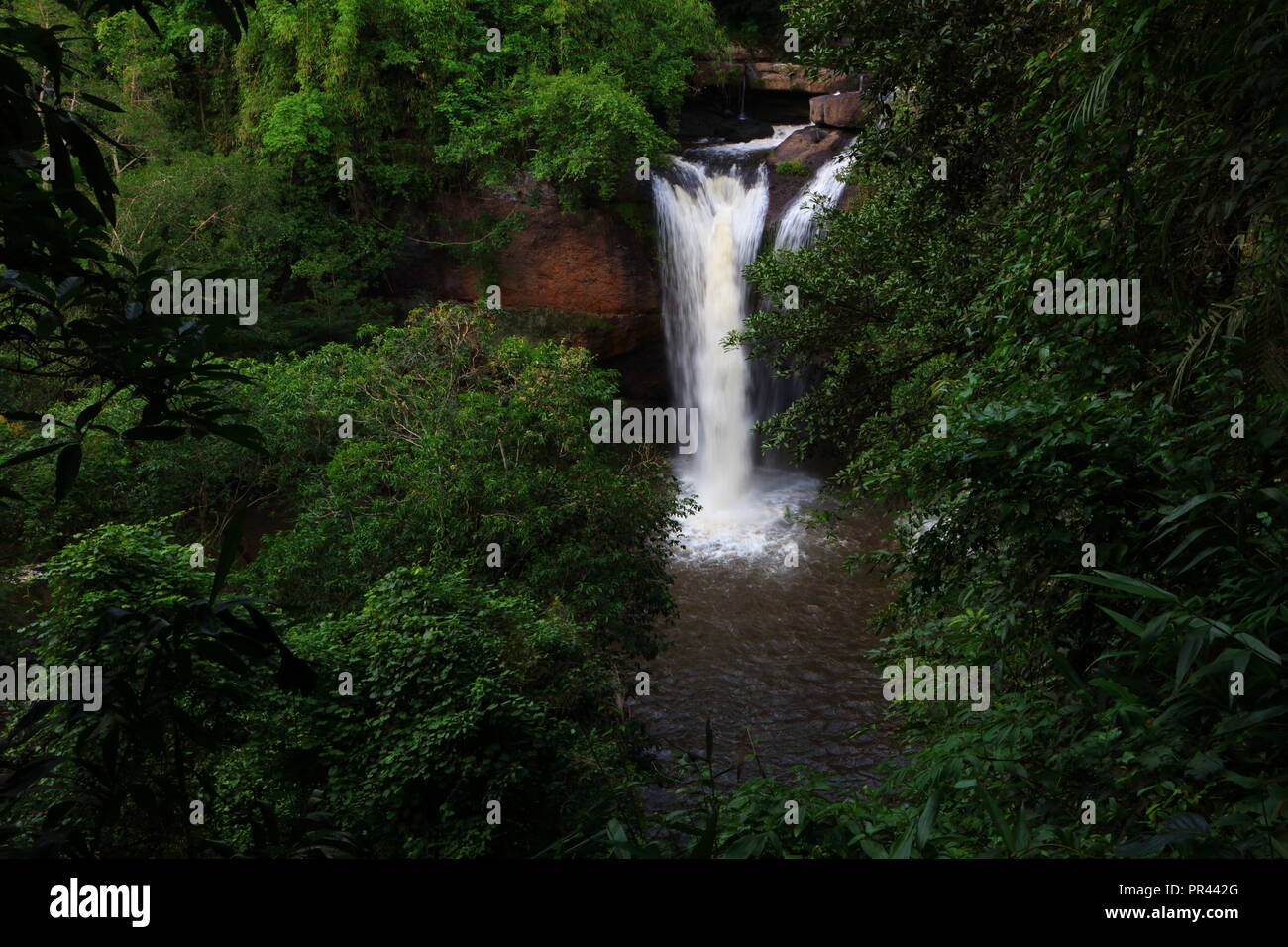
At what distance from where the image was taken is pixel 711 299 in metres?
20.9

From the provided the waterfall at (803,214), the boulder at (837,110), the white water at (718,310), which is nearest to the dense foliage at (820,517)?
the waterfall at (803,214)

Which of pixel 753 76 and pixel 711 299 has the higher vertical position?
pixel 753 76

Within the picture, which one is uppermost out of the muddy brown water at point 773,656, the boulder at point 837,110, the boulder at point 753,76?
the boulder at point 753,76

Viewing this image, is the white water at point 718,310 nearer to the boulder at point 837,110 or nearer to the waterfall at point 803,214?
the waterfall at point 803,214

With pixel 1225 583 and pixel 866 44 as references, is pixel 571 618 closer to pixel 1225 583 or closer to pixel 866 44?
pixel 866 44

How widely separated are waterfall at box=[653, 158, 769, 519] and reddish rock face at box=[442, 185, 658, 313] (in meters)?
0.68

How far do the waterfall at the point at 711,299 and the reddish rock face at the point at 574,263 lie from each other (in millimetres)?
680

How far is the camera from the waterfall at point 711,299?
20625 mm

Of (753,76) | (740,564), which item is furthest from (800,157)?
(740,564)

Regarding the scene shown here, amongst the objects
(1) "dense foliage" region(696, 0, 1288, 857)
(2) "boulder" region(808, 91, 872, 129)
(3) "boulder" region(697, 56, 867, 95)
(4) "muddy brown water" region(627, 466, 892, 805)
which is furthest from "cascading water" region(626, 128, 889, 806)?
(3) "boulder" region(697, 56, 867, 95)

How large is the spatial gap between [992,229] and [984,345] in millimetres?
1311

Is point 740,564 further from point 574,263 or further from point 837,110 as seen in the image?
point 837,110

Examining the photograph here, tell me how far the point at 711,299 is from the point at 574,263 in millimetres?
3183

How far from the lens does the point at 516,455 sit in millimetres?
10391
